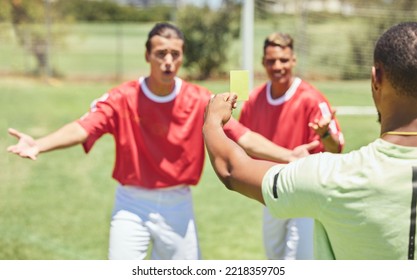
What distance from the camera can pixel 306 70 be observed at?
2117 cm

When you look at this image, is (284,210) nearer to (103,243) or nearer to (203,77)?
(103,243)

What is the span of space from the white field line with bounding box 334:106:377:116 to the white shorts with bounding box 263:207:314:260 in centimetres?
1167

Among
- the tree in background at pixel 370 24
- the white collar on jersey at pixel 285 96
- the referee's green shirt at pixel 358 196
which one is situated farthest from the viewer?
the tree in background at pixel 370 24

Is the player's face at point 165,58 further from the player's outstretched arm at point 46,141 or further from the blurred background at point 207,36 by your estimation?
the blurred background at point 207,36

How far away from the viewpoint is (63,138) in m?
4.74

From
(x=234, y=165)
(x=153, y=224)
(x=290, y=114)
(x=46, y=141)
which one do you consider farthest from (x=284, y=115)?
(x=234, y=165)

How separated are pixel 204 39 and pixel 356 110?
10.0 meters

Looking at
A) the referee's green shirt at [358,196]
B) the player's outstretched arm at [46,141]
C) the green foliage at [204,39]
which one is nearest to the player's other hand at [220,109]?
the referee's green shirt at [358,196]

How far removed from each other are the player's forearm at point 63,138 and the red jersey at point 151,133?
0.08 m

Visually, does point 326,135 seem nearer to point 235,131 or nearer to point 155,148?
point 235,131

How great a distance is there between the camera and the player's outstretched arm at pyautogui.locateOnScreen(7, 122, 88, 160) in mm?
4430

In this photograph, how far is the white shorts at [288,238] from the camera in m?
5.49

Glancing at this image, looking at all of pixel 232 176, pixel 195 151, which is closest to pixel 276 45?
pixel 195 151
